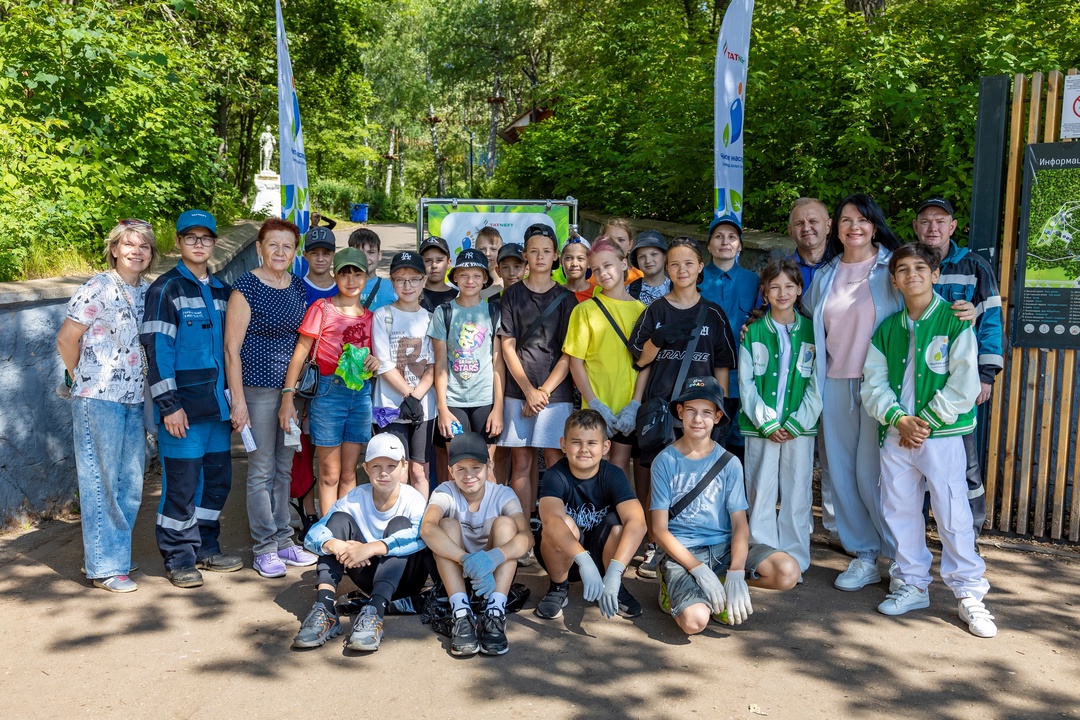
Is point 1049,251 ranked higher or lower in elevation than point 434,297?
higher

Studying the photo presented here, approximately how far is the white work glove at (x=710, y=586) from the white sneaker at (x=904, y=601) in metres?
0.91

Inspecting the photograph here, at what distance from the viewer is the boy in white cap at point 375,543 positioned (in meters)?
4.41

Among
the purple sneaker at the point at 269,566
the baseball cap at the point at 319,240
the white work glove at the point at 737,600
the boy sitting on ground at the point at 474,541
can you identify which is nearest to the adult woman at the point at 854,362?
the white work glove at the point at 737,600

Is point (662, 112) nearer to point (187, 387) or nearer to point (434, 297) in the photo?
point (434, 297)

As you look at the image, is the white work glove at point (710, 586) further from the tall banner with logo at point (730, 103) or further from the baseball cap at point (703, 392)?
the tall banner with logo at point (730, 103)

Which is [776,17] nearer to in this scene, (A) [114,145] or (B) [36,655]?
(A) [114,145]

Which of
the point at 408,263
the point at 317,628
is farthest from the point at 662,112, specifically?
the point at 317,628

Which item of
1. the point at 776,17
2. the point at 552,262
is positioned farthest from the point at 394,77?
the point at 552,262

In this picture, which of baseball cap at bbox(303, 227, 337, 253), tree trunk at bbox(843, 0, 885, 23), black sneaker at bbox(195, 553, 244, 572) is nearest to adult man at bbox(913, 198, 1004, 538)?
baseball cap at bbox(303, 227, 337, 253)

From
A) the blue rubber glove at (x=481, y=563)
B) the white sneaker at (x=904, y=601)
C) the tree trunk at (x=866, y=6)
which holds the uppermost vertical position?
the tree trunk at (x=866, y=6)

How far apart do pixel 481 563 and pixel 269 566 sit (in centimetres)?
147

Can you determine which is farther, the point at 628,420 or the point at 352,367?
the point at 352,367

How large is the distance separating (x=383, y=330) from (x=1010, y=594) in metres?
3.76

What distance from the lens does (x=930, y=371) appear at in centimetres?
462
